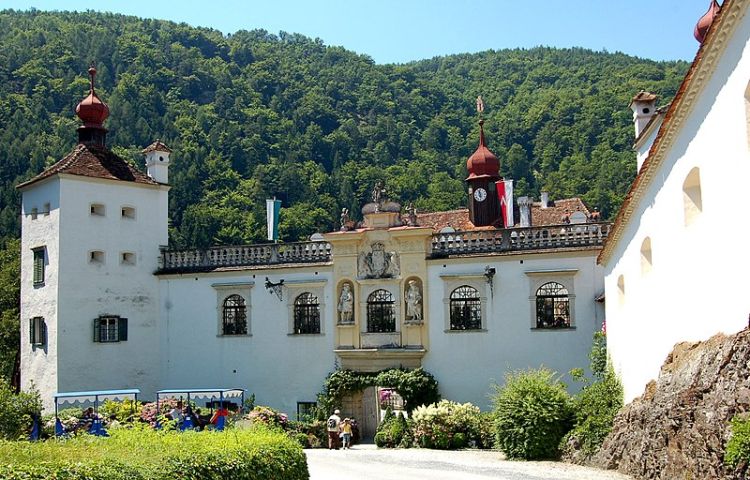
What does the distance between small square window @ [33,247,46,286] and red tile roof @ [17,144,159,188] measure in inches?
106

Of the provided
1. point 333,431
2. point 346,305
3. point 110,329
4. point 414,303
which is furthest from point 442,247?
point 110,329

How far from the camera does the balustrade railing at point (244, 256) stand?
33.3m

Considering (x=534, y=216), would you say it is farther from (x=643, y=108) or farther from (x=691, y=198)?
(x=691, y=198)

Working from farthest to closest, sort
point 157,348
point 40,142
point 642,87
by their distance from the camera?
point 642,87
point 40,142
point 157,348

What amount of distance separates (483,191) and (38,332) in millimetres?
24325

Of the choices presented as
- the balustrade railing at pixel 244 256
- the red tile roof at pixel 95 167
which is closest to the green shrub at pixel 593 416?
the balustrade railing at pixel 244 256

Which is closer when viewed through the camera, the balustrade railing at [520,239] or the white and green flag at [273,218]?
the balustrade railing at [520,239]

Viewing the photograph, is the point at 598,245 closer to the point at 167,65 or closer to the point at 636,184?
the point at 636,184

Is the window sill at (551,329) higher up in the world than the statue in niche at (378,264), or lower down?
lower down

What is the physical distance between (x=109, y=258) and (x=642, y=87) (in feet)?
191

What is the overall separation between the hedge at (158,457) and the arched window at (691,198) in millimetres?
8149

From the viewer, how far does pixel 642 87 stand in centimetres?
8125

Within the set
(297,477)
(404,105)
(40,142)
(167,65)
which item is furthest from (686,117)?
(167,65)

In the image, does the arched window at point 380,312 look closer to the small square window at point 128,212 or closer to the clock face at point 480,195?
the small square window at point 128,212
